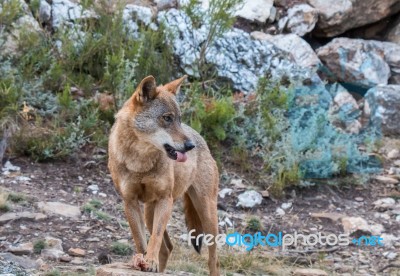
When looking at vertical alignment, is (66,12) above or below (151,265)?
above

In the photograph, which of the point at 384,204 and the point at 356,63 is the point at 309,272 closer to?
the point at 384,204

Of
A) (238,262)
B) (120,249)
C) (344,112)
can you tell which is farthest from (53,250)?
(344,112)

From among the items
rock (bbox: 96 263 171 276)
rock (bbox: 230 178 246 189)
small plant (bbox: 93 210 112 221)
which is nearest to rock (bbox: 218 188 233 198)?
rock (bbox: 230 178 246 189)

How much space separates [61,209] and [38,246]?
1.01 meters

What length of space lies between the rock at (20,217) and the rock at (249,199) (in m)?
2.45

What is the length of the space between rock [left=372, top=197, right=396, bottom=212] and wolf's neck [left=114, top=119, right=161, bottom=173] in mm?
4526

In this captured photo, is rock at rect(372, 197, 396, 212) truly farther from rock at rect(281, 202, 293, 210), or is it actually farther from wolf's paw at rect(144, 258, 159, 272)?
wolf's paw at rect(144, 258, 159, 272)

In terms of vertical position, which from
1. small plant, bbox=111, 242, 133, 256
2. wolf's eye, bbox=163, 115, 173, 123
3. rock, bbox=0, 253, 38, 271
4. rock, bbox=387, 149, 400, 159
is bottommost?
rock, bbox=387, 149, 400, 159

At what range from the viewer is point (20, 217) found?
7371 millimetres

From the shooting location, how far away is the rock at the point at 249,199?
896 centimetres

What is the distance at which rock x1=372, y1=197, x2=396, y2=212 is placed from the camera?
9.30 meters

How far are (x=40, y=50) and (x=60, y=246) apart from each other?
3665mm

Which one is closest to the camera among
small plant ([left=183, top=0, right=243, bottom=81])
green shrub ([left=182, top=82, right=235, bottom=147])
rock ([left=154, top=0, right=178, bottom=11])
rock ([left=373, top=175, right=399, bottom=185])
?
green shrub ([left=182, top=82, right=235, bottom=147])

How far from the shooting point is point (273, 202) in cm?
920
